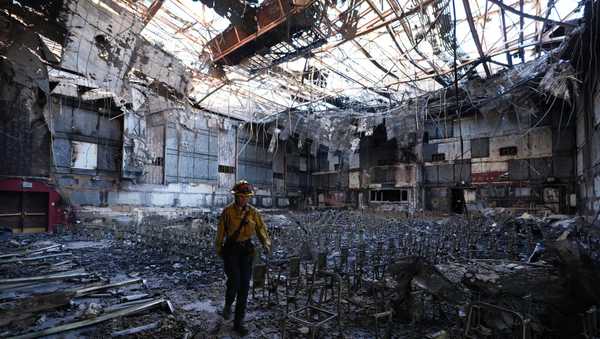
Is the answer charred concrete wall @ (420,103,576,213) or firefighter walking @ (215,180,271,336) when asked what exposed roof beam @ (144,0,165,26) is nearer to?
firefighter walking @ (215,180,271,336)

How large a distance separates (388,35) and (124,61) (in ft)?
22.0

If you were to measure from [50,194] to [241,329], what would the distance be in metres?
13.6

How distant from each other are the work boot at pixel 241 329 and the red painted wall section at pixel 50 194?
515 inches

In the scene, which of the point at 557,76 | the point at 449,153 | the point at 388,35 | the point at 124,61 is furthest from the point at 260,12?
the point at 449,153

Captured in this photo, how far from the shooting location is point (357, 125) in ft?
61.4

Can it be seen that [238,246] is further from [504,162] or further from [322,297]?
[504,162]

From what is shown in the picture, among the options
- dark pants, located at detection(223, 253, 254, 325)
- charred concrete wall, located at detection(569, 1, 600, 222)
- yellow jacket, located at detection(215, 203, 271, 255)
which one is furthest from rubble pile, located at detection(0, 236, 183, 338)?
charred concrete wall, located at detection(569, 1, 600, 222)

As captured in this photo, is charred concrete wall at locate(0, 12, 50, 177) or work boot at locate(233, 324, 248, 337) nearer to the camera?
work boot at locate(233, 324, 248, 337)

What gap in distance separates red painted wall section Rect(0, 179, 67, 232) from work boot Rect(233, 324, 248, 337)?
13083 millimetres

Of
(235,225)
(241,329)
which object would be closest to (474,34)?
(235,225)

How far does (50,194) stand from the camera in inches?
526

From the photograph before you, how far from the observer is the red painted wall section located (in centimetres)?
1256

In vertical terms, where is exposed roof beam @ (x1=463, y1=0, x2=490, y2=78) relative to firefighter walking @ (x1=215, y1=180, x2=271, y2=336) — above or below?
above

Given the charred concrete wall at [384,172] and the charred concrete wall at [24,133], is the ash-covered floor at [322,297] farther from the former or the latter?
the charred concrete wall at [384,172]
